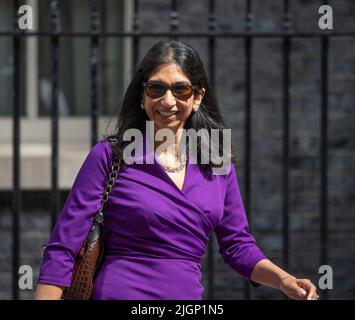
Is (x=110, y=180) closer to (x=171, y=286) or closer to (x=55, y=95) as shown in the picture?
(x=171, y=286)

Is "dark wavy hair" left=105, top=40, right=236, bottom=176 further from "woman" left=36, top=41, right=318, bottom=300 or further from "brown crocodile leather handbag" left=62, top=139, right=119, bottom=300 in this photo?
"brown crocodile leather handbag" left=62, top=139, right=119, bottom=300

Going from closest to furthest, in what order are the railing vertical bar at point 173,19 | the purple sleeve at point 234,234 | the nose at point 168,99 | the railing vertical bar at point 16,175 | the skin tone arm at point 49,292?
1. the skin tone arm at point 49,292
2. the nose at point 168,99
3. the purple sleeve at point 234,234
4. the railing vertical bar at point 173,19
5. the railing vertical bar at point 16,175

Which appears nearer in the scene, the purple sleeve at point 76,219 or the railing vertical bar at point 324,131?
the purple sleeve at point 76,219

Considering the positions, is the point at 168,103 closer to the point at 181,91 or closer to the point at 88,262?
the point at 181,91

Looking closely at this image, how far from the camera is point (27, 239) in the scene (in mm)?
6438

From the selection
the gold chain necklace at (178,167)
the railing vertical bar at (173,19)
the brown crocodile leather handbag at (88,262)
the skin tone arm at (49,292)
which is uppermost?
the railing vertical bar at (173,19)

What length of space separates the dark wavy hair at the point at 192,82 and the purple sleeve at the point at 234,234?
12 cm

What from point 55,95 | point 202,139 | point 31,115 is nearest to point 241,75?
point 31,115

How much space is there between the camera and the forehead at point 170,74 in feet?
10.3

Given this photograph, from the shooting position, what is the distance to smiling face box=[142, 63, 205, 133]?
3.15 metres

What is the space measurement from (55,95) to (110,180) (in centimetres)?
179

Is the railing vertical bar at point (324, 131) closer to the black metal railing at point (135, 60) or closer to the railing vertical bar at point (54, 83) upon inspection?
the black metal railing at point (135, 60)

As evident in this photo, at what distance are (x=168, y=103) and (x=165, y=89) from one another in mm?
51

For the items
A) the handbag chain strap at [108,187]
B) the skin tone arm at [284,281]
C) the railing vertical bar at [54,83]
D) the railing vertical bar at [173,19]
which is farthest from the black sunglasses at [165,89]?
the railing vertical bar at [54,83]
